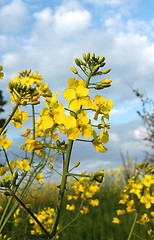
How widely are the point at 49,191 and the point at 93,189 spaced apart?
5419 mm

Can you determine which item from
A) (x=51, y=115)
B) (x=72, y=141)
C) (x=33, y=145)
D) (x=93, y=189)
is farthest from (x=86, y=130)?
(x=93, y=189)

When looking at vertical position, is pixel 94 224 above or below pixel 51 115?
below

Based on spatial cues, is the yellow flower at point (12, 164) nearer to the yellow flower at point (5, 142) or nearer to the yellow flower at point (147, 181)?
the yellow flower at point (5, 142)

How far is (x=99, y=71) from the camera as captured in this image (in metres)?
2.12

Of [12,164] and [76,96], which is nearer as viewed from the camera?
[76,96]

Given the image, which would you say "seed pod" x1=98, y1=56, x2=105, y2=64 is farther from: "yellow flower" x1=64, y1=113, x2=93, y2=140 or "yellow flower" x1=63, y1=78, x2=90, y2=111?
"yellow flower" x1=64, y1=113, x2=93, y2=140

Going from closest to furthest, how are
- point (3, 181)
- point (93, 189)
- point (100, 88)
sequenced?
point (3, 181) < point (100, 88) < point (93, 189)

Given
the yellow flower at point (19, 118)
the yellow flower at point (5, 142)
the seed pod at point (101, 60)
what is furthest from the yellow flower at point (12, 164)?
the seed pod at point (101, 60)

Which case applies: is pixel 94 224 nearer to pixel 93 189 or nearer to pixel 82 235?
pixel 82 235

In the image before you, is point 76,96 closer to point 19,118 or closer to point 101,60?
point 101,60

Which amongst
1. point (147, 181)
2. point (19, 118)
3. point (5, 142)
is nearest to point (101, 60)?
point (19, 118)

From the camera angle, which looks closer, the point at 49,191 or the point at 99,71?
the point at 99,71

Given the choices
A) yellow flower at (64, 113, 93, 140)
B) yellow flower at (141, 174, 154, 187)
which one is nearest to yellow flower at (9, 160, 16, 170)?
yellow flower at (64, 113, 93, 140)

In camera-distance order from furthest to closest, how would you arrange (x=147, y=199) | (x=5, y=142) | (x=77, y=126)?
(x=147, y=199), (x=5, y=142), (x=77, y=126)
